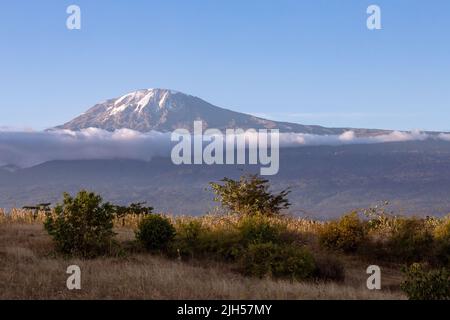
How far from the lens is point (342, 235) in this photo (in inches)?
1122

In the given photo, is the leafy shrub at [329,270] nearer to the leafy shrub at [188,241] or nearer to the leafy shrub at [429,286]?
the leafy shrub at [188,241]

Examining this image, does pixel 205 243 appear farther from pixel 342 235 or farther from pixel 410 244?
pixel 410 244

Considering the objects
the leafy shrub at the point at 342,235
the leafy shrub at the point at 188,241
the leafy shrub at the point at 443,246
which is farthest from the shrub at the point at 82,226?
the leafy shrub at the point at 443,246

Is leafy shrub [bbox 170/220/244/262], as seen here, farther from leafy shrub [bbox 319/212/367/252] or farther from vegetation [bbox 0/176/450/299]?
leafy shrub [bbox 319/212/367/252]

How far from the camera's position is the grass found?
15.3 meters

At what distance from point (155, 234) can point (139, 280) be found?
808 centimetres

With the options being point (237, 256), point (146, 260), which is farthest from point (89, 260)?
point (237, 256)

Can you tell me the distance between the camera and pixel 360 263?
2744 cm

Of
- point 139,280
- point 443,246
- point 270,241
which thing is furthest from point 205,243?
point 443,246

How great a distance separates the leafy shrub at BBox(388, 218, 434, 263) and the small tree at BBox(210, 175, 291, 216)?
9.05 metres

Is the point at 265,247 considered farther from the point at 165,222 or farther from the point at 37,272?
the point at 37,272

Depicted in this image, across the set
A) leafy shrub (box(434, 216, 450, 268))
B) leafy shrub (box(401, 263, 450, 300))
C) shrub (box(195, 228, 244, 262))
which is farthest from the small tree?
leafy shrub (box(401, 263, 450, 300))
